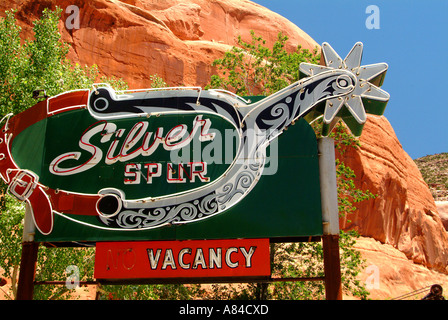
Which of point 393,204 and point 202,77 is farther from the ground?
point 202,77

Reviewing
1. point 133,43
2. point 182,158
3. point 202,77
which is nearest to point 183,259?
point 182,158

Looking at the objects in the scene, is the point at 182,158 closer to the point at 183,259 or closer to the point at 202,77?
the point at 183,259

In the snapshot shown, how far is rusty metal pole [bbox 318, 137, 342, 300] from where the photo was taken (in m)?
12.1

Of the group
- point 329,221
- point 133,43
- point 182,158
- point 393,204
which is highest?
point 133,43

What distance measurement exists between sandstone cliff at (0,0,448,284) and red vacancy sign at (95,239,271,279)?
25.4 m

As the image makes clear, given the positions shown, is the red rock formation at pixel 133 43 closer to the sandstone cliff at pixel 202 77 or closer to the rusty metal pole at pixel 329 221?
the sandstone cliff at pixel 202 77

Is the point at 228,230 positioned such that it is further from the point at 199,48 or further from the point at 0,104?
the point at 199,48

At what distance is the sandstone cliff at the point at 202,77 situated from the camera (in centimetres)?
3838

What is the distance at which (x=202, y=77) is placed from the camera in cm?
4272

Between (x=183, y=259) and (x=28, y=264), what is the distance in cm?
378

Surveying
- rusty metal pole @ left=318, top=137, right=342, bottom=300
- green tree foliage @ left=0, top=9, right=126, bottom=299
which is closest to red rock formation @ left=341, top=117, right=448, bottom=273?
green tree foliage @ left=0, top=9, right=126, bottom=299

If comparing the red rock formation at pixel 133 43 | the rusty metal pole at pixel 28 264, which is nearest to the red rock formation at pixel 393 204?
the red rock formation at pixel 133 43

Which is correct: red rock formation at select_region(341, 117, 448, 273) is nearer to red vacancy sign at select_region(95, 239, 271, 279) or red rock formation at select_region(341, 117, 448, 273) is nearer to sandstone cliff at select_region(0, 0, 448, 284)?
sandstone cliff at select_region(0, 0, 448, 284)
